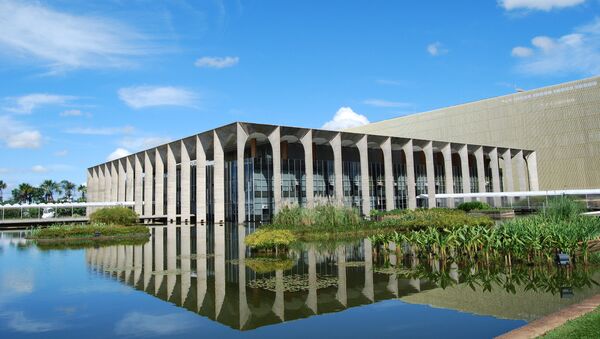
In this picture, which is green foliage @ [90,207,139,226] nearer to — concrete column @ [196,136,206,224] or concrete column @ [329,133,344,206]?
concrete column @ [196,136,206,224]

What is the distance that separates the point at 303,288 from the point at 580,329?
5.43 m

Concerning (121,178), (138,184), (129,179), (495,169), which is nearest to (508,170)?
(495,169)

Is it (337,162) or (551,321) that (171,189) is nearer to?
(337,162)

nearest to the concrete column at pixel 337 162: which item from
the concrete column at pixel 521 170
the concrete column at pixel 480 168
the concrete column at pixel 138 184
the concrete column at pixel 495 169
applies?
the concrete column at pixel 480 168

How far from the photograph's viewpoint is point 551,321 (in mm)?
6234

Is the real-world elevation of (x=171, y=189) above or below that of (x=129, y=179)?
below

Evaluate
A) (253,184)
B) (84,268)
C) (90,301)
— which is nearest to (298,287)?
(90,301)

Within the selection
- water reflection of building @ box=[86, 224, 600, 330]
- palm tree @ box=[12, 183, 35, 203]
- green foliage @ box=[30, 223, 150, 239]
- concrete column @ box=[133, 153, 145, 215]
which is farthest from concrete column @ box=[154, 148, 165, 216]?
palm tree @ box=[12, 183, 35, 203]

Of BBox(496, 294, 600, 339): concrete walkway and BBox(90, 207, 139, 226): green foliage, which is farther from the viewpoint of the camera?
BBox(90, 207, 139, 226): green foliage

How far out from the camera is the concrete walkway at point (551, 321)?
18.8 ft

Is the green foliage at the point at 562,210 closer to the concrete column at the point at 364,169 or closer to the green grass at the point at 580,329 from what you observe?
the green grass at the point at 580,329

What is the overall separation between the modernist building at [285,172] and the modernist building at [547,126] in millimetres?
2469

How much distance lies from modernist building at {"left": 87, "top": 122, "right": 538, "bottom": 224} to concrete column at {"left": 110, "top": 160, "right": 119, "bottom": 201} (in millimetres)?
139

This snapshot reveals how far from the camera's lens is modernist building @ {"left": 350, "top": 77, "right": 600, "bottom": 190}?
5375cm
